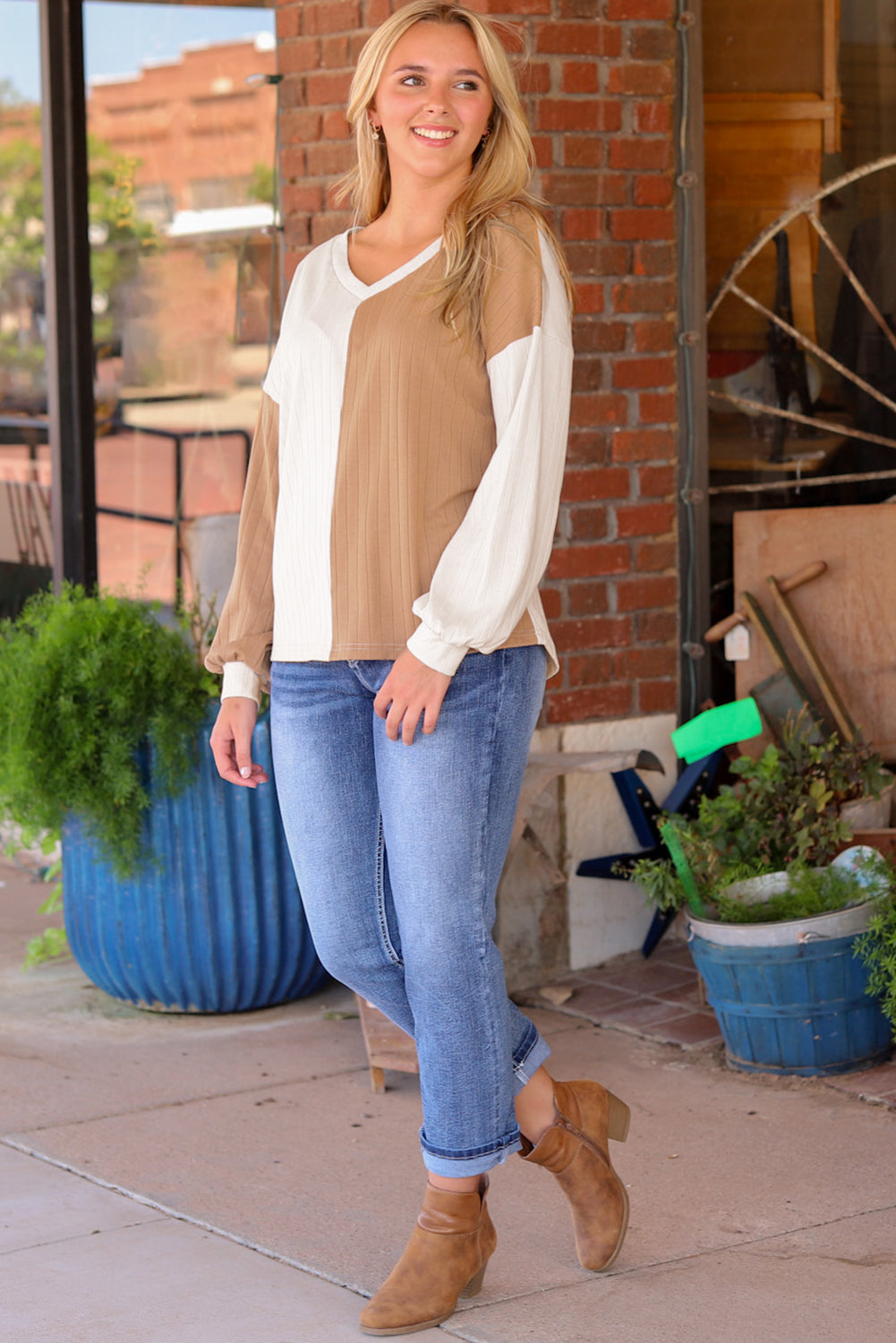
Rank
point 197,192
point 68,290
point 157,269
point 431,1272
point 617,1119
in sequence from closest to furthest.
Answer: point 431,1272 → point 617,1119 → point 68,290 → point 157,269 → point 197,192

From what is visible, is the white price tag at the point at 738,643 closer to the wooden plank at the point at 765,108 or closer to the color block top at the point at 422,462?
the wooden plank at the point at 765,108

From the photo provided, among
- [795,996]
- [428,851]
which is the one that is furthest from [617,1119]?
[795,996]

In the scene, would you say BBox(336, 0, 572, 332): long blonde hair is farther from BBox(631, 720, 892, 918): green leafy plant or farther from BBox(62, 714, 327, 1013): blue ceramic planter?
BBox(62, 714, 327, 1013): blue ceramic planter

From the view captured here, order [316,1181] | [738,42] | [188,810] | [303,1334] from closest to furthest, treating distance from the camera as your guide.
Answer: [303,1334]
[316,1181]
[188,810]
[738,42]

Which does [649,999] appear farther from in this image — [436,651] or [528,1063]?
[436,651]

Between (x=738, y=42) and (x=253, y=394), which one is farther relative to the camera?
(x=253, y=394)

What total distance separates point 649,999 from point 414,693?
2.18m

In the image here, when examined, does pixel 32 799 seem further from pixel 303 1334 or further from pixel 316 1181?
pixel 303 1334

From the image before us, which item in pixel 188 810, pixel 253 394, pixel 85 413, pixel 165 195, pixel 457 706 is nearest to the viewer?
pixel 457 706

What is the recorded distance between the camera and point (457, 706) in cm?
251

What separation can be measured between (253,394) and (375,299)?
4.03 m

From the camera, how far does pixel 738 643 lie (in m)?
4.66

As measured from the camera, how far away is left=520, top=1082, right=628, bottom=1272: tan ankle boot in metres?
2.82

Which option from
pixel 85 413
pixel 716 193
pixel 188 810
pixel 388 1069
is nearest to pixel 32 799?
pixel 188 810
